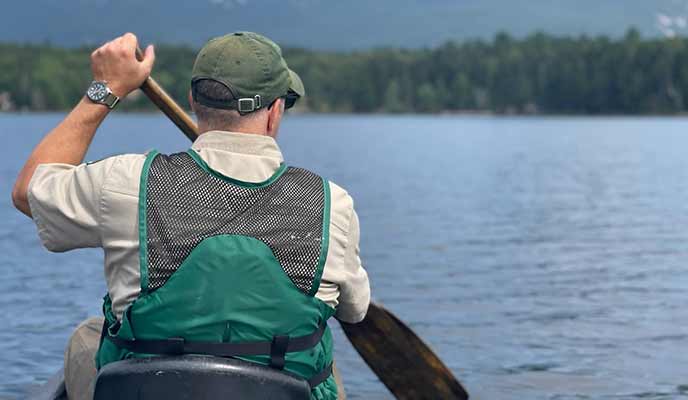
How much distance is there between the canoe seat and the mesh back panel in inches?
11.6

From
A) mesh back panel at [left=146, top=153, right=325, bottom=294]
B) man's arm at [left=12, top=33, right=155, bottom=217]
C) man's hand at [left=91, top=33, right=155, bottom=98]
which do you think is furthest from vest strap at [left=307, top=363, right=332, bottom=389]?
man's hand at [left=91, top=33, right=155, bottom=98]

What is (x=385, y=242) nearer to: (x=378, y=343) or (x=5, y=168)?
(x=378, y=343)

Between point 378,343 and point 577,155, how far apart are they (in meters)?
62.4

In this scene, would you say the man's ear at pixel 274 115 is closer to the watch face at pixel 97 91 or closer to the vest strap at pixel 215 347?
the watch face at pixel 97 91

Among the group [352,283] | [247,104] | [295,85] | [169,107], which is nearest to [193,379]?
[352,283]

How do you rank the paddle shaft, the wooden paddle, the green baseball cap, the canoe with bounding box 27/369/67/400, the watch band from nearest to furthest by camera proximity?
1. the green baseball cap
2. the watch band
3. the paddle shaft
4. the canoe with bounding box 27/369/67/400
5. the wooden paddle

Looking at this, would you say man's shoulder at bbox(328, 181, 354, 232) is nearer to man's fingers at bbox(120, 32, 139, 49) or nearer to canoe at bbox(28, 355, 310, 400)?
canoe at bbox(28, 355, 310, 400)

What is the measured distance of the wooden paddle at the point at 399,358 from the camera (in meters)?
7.51

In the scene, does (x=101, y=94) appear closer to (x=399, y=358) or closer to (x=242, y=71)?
(x=242, y=71)

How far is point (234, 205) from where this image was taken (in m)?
4.39

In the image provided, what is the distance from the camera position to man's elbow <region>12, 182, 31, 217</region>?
446 cm

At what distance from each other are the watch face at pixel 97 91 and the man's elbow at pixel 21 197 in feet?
1.47

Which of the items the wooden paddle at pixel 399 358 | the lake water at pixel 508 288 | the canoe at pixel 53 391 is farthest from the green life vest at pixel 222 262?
the lake water at pixel 508 288

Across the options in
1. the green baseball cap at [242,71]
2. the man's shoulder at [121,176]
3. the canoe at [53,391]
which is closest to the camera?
the man's shoulder at [121,176]
